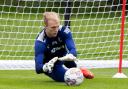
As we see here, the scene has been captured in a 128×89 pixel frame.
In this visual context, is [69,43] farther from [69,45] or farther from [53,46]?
[53,46]

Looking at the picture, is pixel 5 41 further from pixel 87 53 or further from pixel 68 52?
pixel 68 52

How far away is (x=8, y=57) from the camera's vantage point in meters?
12.2

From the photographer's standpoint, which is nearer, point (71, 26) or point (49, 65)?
point (49, 65)

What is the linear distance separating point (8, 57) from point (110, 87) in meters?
5.10

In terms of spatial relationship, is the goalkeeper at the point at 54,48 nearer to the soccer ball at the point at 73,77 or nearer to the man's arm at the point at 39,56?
the man's arm at the point at 39,56

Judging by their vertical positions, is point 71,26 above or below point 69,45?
below

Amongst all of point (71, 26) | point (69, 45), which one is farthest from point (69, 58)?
point (71, 26)

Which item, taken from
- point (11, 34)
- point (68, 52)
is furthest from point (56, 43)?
point (11, 34)

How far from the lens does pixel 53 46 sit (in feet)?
26.7

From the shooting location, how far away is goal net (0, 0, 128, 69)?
1251 centimetres

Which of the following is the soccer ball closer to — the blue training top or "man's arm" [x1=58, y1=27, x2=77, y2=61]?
"man's arm" [x1=58, y1=27, x2=77, y2=61]

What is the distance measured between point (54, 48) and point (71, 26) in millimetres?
4526

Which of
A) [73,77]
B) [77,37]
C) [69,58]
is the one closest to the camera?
[73,77]

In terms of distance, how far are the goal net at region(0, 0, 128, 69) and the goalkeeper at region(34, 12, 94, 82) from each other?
362cm
